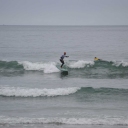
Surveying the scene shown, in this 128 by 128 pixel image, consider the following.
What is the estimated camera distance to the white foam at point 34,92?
→ 56.1 ft

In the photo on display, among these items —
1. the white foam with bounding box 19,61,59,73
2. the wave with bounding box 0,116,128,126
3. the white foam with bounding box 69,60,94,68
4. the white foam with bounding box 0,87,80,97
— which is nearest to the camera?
the wave with bounding box 0,116,128,126

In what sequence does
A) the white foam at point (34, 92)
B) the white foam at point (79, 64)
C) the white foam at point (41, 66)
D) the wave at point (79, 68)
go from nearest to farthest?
the white foam at point (34, 92) < the wave at point (79, 68) < the white foam at point (41, 66) < the white foam at point (79, 64)

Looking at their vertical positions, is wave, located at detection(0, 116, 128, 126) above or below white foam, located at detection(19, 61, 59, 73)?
below

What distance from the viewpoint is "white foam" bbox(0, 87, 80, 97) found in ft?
56.1

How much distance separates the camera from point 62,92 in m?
17.5

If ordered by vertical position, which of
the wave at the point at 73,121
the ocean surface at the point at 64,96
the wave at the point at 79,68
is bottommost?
the wave at the point at 73,121

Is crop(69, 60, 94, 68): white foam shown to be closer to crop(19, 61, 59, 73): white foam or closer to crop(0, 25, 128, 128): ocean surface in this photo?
crop(0, 25, 128, 128): ocean surface

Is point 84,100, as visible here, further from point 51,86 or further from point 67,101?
point 51,86

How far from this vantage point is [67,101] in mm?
15945

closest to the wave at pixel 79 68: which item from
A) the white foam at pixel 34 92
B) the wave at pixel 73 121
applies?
the white foam at pixel 34 92

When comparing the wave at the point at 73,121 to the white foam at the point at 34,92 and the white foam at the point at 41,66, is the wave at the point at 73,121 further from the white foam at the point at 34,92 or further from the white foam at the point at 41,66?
the white foam at the point at 41,66

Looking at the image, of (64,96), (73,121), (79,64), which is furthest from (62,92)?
(79,64)

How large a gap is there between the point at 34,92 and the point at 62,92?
1.81 metres

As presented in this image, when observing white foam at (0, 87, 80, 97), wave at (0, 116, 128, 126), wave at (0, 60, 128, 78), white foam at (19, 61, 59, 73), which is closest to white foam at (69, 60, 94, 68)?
wave at (0, 60, 128, 78)
